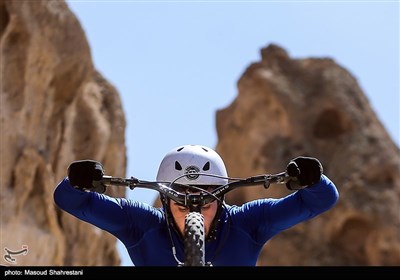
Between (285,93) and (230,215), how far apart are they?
25.9 m

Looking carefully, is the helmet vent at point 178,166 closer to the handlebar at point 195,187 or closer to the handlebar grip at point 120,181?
the handlebar at point 195,187

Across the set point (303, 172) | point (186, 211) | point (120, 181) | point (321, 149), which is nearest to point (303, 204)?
point (303, 172)

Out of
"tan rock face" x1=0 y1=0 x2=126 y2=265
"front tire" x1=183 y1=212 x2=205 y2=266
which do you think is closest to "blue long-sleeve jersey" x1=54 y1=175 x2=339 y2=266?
"front tire" x1=183 y1=212 x2=205 y2=266

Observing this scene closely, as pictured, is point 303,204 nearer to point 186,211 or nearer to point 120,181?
point 186,211

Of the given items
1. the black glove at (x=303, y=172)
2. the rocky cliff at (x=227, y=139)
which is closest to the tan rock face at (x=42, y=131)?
the rocky cliff at (x=227, y=139)

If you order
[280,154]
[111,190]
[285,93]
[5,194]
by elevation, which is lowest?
[5,194]

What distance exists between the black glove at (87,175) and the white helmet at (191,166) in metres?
0.53

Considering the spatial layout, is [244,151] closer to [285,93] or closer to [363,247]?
[285,93]

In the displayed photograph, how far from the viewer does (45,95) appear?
57.5 feet

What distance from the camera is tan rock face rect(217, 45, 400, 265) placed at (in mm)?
27438

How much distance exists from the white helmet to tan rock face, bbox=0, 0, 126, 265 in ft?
31.3

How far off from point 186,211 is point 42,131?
1273cm

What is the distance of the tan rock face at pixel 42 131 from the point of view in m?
15.9
